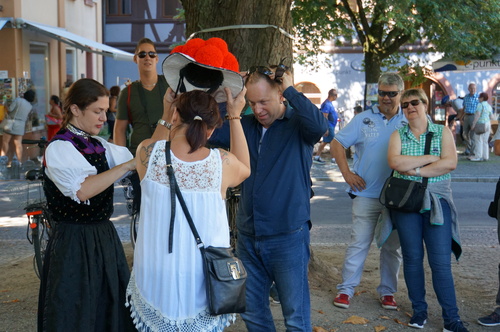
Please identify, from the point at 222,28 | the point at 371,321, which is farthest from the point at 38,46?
the point at 371,321

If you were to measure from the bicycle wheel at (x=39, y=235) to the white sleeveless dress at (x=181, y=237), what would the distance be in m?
2.97

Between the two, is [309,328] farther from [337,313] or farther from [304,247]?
[337,313]

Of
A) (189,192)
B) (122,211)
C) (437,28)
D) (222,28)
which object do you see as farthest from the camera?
(437,28)

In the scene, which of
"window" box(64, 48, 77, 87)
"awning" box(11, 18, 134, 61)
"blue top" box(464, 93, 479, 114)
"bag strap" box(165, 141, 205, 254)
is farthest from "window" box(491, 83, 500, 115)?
"bag strap" box(165, 141, 205, 254)

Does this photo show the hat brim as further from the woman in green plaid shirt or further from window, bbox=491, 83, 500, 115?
window, bbox=491, 83, 500, 115

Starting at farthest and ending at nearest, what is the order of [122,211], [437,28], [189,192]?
[437,28] → [122,211] → [189,192]

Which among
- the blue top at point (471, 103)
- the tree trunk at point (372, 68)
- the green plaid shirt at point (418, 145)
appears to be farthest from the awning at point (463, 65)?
the green plaid shirt at point (418, 145)

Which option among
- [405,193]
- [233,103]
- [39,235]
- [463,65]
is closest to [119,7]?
[463,65]

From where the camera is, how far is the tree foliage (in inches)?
671

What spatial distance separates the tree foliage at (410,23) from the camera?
17031 mm

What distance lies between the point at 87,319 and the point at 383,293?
2.61 meters

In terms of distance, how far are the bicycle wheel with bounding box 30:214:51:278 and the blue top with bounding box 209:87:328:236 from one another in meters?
2.61

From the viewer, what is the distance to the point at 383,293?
226 inches

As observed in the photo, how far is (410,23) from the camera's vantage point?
16.8m
